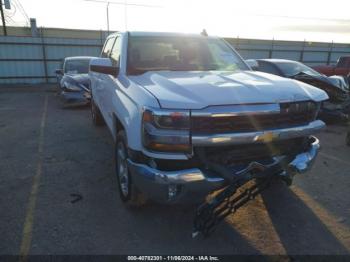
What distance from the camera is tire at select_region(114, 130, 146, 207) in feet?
10.4

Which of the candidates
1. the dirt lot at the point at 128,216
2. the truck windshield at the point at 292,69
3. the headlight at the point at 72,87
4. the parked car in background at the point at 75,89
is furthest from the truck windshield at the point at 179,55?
the headlight at the point at 72,87

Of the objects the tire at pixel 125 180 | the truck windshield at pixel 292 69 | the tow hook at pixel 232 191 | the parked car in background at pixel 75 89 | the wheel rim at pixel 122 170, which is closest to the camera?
the tow hook at pixel 232 191

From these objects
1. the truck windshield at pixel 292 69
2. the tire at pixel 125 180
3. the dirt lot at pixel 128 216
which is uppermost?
the truck windshield at pixel 292 69

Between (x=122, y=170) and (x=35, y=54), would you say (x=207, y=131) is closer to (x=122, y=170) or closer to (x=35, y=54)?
(x=122, y=170)

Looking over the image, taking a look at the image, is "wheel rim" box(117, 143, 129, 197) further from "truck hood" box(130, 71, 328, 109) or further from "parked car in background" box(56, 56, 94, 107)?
"parked car in background" box(56, 56, 94, 107)

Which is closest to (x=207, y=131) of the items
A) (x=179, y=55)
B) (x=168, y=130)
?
(x=168, y=130)

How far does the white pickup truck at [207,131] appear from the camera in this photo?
8.23ft

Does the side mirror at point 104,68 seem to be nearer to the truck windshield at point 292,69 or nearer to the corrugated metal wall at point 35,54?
the truck windshield at point 292,69

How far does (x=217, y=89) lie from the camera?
275 centimetres

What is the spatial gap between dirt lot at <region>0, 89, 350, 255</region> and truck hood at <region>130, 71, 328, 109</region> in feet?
4.37

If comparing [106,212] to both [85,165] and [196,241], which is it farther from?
[85,165]

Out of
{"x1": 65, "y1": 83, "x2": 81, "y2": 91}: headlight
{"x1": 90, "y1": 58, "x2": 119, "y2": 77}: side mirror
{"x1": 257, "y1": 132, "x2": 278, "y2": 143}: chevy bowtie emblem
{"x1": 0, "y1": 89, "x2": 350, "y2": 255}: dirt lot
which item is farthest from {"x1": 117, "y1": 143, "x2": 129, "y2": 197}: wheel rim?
{"x1": 65, "y1": 83, "x2": 81, "y2": 91}: headlight

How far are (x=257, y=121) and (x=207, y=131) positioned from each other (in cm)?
49

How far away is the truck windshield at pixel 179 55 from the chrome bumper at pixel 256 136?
56.0 inches
